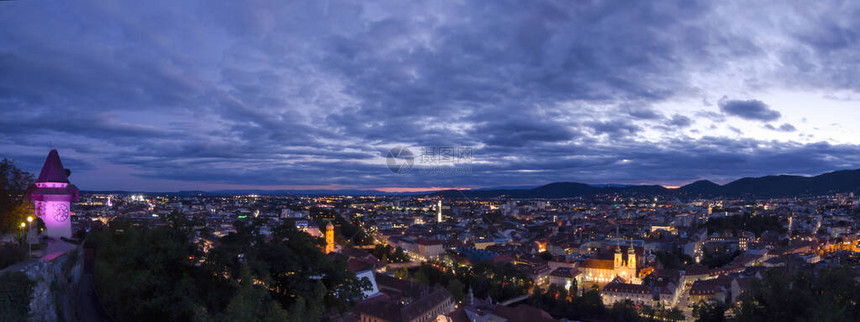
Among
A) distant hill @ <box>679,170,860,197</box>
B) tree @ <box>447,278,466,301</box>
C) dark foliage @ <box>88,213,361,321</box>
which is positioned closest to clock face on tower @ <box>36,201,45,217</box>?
dark foliage @ <box>88,213,361,321</box>

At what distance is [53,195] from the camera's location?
15.3 metres

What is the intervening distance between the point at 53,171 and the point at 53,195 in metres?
0.69

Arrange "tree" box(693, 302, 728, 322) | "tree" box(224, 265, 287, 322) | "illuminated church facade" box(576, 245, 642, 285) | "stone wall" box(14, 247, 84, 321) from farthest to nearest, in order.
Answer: "illuminated church facade" box(576, 245, 642, 285)
"tree" box(693, 302, 728, 322)
"stone wall" box(14, 247, 84, 321)
"tree" box(224, 265, 287, 322)

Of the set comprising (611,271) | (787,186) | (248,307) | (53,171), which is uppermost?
(787,186)

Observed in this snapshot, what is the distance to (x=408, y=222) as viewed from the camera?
77125 mm

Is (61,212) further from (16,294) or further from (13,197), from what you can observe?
(16,294)

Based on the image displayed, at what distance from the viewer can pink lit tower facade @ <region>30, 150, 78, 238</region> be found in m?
15.2

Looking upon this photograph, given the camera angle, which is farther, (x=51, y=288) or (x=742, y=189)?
(x=742, y=189)

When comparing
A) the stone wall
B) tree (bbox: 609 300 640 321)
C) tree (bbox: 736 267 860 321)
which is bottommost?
tree (bbox: 609 300 640 321)

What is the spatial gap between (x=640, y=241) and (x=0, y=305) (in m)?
54.3

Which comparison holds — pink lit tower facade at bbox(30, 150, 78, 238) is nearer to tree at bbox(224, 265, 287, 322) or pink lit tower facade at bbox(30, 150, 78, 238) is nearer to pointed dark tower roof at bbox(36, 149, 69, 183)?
pointed dark tower roof at bbox(36, 149, 69, 183)

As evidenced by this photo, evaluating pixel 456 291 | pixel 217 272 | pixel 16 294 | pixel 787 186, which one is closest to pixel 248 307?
pixel 217 272

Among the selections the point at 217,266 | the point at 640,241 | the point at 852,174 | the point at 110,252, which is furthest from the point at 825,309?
the point at 852,174

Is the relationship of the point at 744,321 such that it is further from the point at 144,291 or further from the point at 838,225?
the point at 838,225
